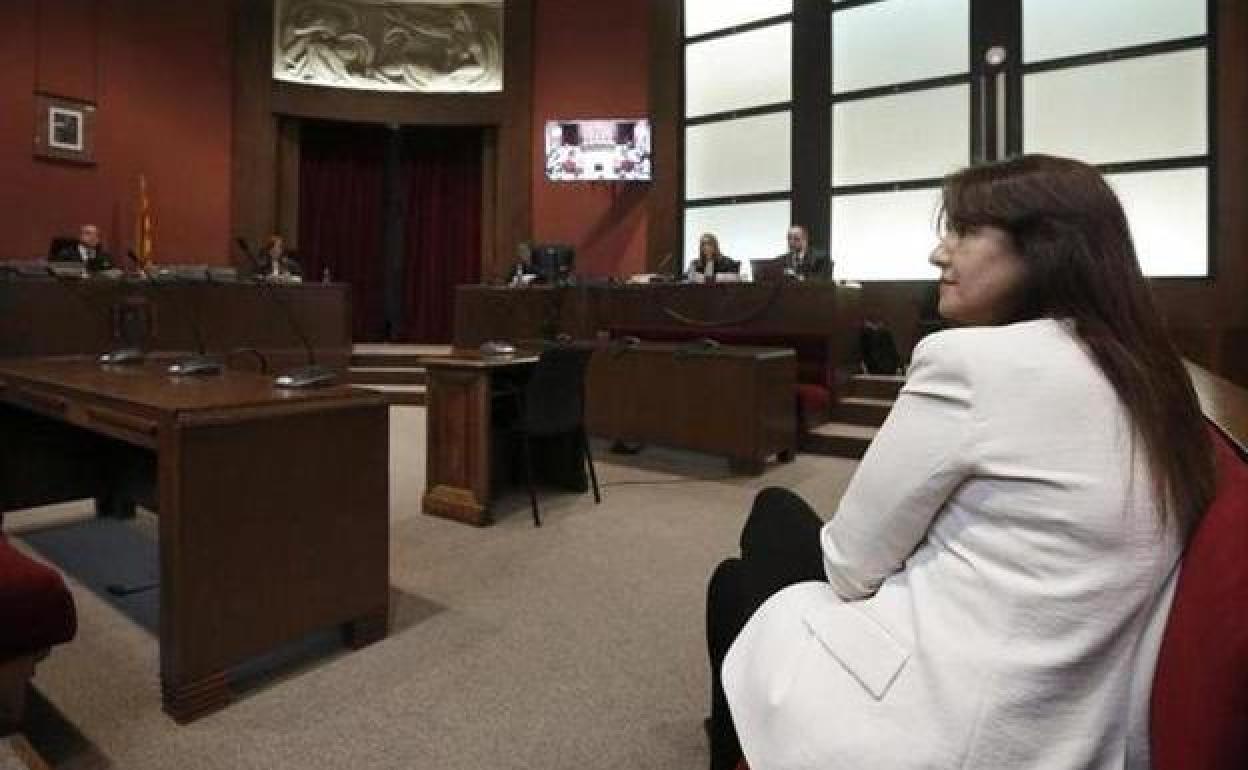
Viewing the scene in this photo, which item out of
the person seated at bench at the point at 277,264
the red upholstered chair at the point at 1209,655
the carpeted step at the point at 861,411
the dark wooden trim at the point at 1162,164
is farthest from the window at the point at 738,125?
the red upholstered chair at the point at 1209,655

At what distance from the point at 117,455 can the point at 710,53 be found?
6944mm

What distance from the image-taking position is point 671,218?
28.1ft

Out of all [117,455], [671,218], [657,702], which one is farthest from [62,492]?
[671,218]

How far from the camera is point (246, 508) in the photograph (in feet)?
6.35

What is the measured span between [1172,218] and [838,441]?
3.32 meters

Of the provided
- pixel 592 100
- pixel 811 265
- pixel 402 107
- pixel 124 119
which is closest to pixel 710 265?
pixel 811 265

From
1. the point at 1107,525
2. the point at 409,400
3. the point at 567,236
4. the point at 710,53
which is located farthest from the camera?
the point at 567,236

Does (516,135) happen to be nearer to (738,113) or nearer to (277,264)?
(738,113)

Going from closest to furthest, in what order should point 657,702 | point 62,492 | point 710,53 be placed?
1. point 657,702
2. point 62,492
3. point 710,53

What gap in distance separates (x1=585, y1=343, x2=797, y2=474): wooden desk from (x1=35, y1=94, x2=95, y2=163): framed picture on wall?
5720 mm

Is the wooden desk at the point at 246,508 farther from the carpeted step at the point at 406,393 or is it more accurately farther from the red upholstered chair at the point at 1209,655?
the carpeted step at the point at 406,393

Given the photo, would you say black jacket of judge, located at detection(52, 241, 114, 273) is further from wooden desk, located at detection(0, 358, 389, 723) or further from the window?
the window

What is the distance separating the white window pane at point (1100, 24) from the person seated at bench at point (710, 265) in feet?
9.63

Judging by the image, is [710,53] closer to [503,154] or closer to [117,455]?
[503,154]
